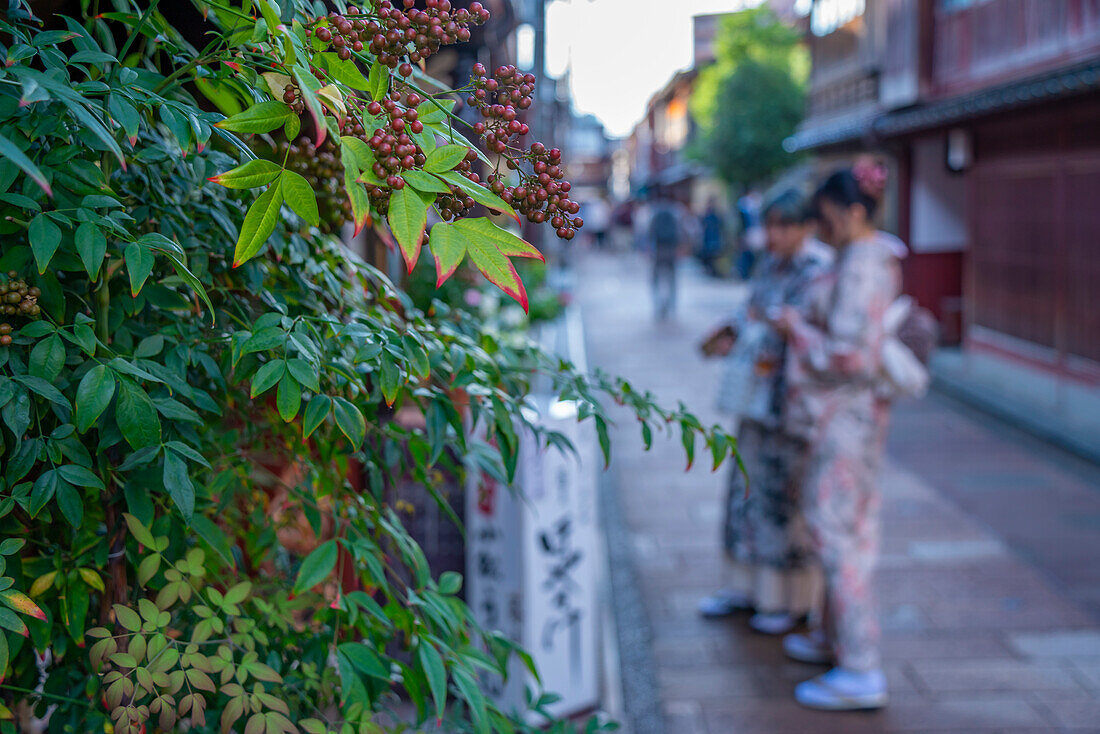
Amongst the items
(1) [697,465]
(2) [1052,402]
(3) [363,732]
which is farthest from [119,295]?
(2) [1052,402]

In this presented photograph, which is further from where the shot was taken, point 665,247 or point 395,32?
point 665,247

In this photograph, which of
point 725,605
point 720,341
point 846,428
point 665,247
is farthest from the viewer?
point 665,247

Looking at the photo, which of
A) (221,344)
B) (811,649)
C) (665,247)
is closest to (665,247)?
(665,247)

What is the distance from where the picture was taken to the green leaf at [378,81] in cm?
99

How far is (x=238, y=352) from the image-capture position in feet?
3.73

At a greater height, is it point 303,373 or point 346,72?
point 346,72

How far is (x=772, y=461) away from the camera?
4535 mm

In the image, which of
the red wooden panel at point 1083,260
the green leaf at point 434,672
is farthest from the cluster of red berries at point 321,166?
the red wooden panel at point 1083,260

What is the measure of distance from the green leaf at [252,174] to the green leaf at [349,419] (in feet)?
1.06

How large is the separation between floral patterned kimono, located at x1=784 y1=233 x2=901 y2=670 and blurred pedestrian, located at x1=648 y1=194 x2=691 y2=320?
13.6m

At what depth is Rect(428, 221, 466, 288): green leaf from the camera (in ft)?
3.00

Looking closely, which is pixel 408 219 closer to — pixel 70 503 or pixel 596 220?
pixel 70 503

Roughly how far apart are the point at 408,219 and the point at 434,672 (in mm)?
673

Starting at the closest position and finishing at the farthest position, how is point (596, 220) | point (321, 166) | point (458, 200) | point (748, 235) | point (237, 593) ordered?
point (458, 200), point (237, 593), point (321, 166), point (748, 235), point (596, 220)
